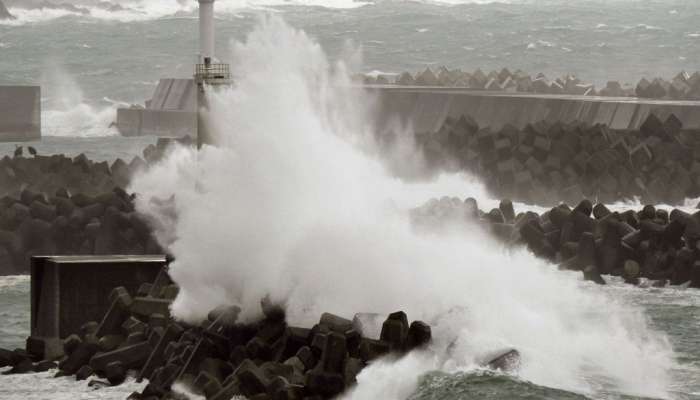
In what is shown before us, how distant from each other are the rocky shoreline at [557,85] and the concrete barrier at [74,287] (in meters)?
22.5

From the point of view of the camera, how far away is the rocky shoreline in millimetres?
40344

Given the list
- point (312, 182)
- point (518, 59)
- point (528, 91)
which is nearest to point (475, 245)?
point (312, 182)

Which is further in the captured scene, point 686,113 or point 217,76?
point 686,113

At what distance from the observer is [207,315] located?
16.4 m

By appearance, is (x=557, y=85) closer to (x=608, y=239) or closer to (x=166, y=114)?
(x=166, y=114)

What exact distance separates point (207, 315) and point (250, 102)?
411 cm

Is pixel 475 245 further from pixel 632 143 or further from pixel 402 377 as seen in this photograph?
pixel 632 143

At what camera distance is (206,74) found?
78.8 feet

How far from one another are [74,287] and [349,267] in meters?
3.82

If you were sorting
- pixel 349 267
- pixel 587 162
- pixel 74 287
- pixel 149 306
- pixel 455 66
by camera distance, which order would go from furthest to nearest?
1. pixel 455 66
2. pixel 587 162
3. pixel 74 287
4. pixel 149 306
5. pixel 349 267

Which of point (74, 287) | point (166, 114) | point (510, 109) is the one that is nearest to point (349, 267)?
point (74, 287)

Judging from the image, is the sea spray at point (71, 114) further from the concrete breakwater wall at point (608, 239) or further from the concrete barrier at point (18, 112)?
the concrete breakwater wall at point (608, 239)

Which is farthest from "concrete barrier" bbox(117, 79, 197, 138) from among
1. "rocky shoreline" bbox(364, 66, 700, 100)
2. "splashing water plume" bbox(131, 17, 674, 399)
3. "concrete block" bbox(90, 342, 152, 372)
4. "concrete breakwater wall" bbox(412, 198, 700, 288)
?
"concrete block" bbox(90, 342, 152, 372)

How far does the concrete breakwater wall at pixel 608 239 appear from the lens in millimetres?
22812
